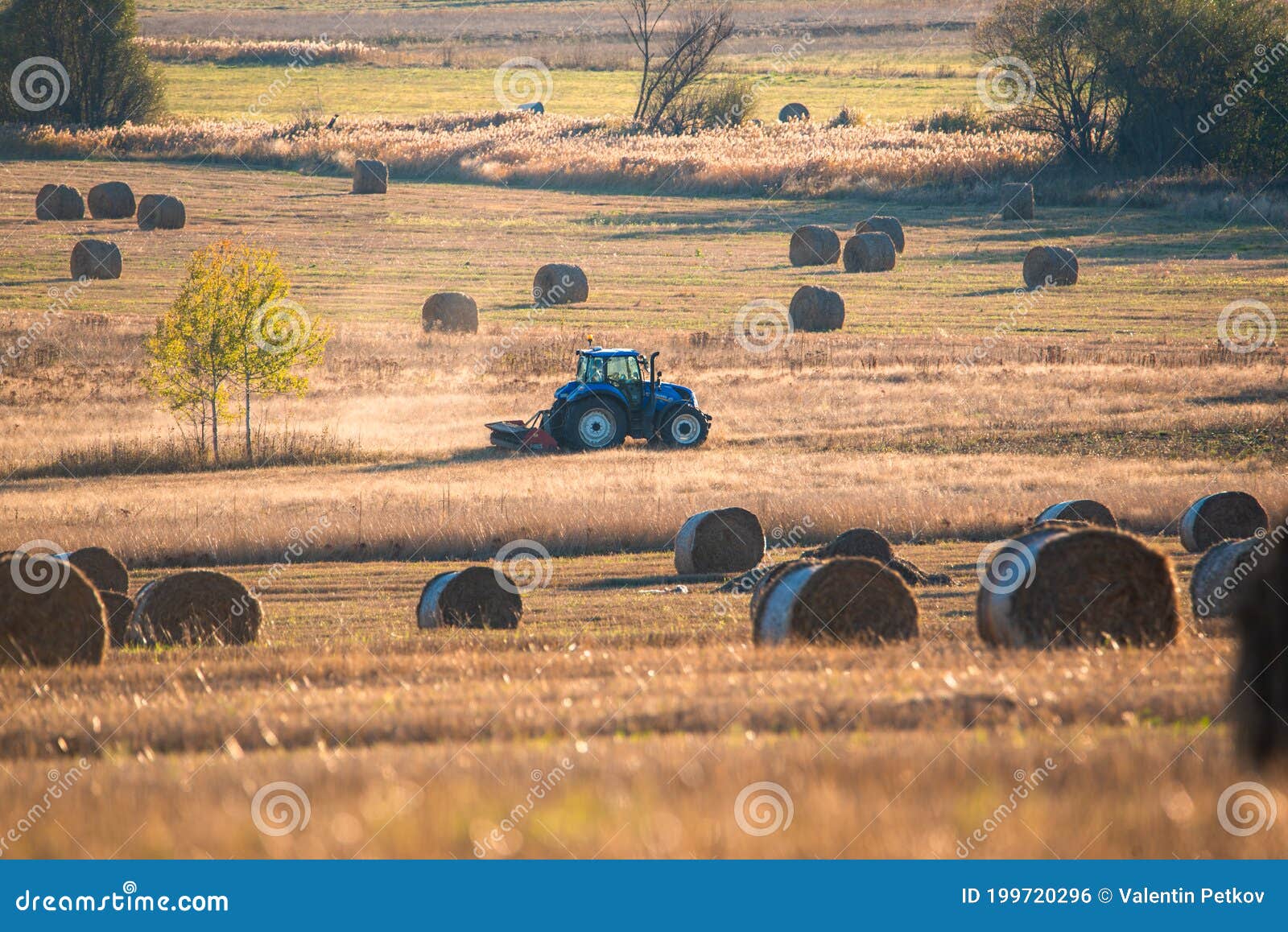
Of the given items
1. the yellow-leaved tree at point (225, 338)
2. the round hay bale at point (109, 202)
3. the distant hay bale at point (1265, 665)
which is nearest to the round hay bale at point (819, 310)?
the yellow-leaved tree at point (225, 338)

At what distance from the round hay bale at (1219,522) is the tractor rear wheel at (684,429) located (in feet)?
31.4

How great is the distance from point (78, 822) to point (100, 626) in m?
5.66

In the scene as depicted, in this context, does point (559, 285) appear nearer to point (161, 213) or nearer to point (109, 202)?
point (161, 213)

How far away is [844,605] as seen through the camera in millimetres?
10250

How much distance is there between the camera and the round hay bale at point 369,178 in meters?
61.1

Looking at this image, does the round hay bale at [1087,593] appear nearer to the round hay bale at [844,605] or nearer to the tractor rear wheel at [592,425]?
the round hay bale at [844,605]

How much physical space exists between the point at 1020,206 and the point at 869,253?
11.6 meters

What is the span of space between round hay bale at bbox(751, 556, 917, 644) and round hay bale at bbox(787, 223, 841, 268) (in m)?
36.5

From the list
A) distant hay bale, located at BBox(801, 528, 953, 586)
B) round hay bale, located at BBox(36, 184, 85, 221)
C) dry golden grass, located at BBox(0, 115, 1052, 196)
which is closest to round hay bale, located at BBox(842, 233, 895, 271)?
dry golden grass, located at BBox(0, 115, 1052, 196)

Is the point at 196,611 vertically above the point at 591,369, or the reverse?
the point at 591,369

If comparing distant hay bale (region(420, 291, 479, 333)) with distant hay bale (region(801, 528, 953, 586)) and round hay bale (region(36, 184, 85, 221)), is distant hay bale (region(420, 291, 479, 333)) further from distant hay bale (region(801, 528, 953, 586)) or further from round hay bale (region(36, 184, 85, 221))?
round hay bale (region(36, 184, 85, 221))

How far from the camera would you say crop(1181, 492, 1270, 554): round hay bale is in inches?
653

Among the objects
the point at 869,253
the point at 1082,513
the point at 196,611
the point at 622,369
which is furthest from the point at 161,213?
the point at 196,611

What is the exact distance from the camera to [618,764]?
5.96 meters
